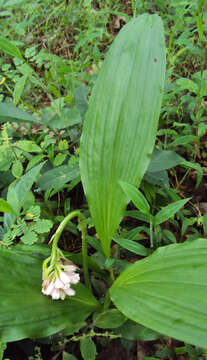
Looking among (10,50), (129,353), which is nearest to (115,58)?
(10,50)

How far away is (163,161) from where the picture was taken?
1124 mm

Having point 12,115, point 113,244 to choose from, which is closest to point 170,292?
point 113,244

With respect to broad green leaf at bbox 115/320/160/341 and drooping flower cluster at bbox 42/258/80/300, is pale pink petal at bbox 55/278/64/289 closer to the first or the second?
drooping flower cluster at bbox 42/258/80/300

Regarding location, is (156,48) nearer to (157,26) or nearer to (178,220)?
(157,26)

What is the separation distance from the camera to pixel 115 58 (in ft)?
3.05

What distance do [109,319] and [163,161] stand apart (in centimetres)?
56

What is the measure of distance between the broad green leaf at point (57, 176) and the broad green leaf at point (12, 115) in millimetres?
209

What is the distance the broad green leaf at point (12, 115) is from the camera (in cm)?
117

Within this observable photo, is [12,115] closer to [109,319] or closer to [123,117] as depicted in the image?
[123,117]

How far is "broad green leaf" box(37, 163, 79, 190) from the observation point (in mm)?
1115

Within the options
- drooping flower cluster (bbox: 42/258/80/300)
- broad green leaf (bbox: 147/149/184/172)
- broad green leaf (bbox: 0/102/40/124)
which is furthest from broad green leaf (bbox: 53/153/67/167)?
drooping flower cluster (bbox: 42/258/80/300)

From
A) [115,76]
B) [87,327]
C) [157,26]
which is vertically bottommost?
[87,327]

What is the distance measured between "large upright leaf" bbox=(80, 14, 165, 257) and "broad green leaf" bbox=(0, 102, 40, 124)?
1.04 feet

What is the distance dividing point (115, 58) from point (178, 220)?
2.41 ft
